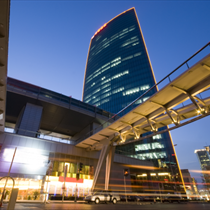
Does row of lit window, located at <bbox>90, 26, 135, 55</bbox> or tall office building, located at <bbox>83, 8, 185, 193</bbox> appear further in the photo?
row of lit window, located at <bbox>90, 26, 135, 55</bbox>

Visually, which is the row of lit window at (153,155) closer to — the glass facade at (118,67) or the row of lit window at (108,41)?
the glass facade at (118,67)

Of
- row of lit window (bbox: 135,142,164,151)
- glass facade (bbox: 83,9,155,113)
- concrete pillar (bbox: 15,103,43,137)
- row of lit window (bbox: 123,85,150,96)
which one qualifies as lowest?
concrete pillar (bbox: 15,103,43,137)

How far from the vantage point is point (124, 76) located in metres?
87.6

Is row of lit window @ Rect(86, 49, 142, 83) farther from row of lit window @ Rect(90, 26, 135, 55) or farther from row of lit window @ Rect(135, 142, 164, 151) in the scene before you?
row of lit window @ Rect(135, 142, 164, 151)

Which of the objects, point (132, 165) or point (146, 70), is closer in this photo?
point (132, 165)

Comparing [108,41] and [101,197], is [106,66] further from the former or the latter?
[101,197]

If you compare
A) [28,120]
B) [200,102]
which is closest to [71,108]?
[28,120]

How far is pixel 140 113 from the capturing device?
15.2 m

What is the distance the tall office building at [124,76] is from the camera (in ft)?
203

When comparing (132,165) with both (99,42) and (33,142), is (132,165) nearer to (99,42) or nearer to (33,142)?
(33,142)

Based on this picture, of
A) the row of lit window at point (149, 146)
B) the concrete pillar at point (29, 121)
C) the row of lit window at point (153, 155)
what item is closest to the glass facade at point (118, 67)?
the row of lit window at point (149, 146)

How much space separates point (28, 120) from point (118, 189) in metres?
22.9

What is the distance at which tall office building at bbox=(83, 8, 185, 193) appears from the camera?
203 ft

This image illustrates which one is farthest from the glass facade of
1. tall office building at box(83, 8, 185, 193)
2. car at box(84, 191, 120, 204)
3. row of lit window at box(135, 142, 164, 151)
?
car at box(84, 191, 120, 204)
